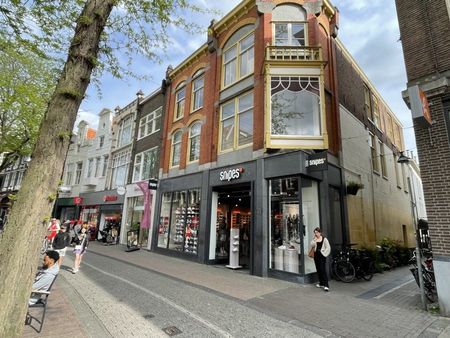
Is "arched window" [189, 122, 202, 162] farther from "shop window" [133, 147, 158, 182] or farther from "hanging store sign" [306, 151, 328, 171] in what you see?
"hanging store sign" [306, 151, 328, 171]

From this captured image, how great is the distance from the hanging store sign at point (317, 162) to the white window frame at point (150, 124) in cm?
1228

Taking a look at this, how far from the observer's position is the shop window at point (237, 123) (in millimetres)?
11867

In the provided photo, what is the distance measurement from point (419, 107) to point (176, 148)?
12727 millimetres

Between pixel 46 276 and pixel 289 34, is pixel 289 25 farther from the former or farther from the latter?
pixel 46 276

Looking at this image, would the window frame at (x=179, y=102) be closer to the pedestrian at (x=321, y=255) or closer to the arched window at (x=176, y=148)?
the arched window at (x=176, y=148)

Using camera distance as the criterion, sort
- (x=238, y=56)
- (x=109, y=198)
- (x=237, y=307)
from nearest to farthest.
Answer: (x=237, y=307), (x=238, y=56), (x=109, y=198)

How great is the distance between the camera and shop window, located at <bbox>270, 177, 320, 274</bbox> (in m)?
9.14

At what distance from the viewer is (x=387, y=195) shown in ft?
54.5

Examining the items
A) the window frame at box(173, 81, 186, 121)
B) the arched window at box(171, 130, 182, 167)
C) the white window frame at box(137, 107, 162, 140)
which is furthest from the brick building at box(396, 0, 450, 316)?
the white window frame at box(137, 107, 162, 140)

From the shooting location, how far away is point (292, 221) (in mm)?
9500

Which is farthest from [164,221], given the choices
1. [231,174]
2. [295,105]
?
[295,105]

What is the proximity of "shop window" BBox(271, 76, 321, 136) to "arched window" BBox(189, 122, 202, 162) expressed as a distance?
17.4 ft

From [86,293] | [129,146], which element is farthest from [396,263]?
[129,146]

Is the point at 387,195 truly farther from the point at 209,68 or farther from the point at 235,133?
the point at 209,68
